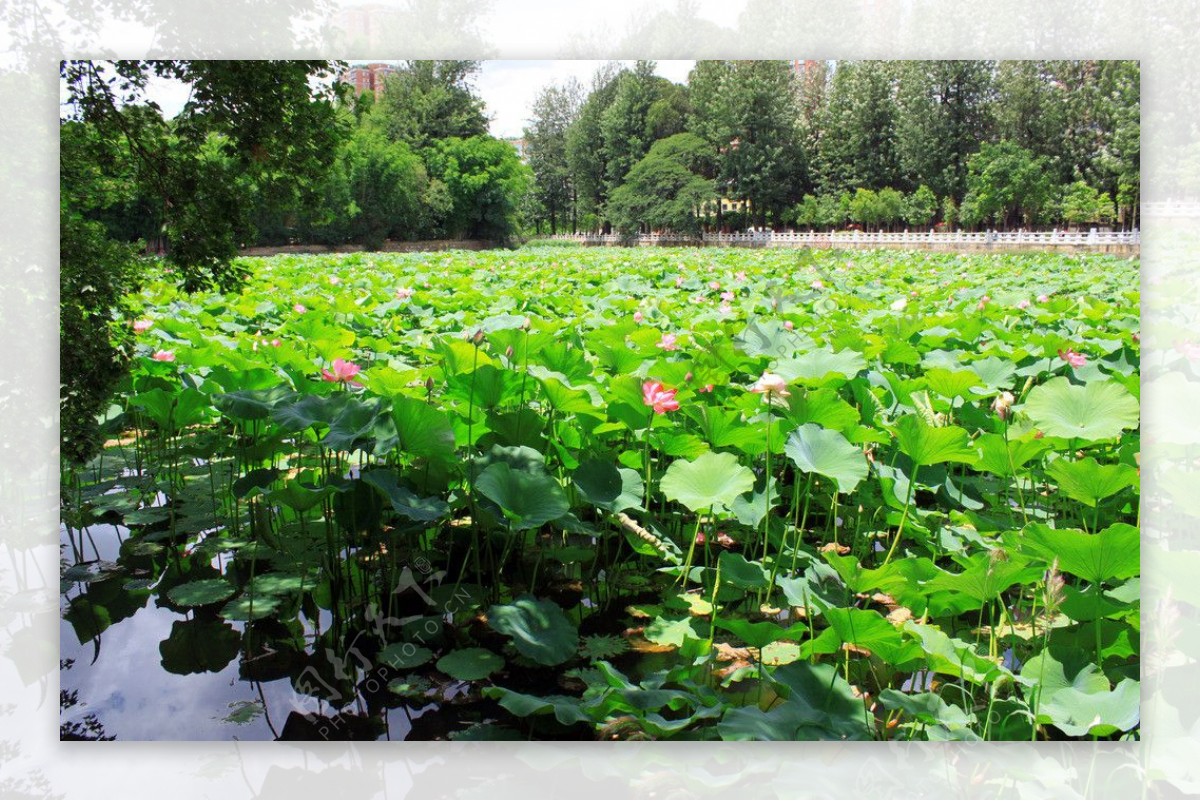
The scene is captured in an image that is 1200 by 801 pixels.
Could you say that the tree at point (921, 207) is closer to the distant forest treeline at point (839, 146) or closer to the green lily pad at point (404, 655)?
the distant forest treeline at point (839, 146)

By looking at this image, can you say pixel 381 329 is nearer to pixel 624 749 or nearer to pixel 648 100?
pixel 648 100

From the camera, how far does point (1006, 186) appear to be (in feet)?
7.84

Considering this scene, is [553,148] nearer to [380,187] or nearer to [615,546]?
[380,187]

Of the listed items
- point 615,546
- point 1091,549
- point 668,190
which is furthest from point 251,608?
point 668,190

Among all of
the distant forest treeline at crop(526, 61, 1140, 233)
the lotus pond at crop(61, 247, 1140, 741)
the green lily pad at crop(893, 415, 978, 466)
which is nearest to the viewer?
the lotus pond at crop(61, 247, 1140, 741)

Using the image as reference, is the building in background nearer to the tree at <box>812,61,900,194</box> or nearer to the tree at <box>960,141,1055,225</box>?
the tree at <box>812,61,900,194</box>

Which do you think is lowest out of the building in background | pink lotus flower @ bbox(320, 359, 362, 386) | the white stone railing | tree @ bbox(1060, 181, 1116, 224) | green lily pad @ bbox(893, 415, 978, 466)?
green lily pad @ bbox(893, 415, 978, 466)

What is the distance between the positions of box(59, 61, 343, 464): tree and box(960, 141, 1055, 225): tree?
162cm

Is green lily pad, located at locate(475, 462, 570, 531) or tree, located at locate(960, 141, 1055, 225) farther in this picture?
tree, located at locate(960, 141, 1055, 225)

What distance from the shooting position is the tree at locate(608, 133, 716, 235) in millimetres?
2588

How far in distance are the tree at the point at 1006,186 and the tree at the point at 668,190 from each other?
71 centimetres

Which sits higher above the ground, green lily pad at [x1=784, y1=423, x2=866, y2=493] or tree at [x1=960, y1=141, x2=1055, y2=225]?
tree at [x1=960, y1=141, x2=1055, y2=225]

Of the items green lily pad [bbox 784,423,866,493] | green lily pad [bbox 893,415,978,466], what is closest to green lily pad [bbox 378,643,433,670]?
green lily pad [bbox 784,423,866,493]

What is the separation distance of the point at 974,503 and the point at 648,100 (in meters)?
1.23
